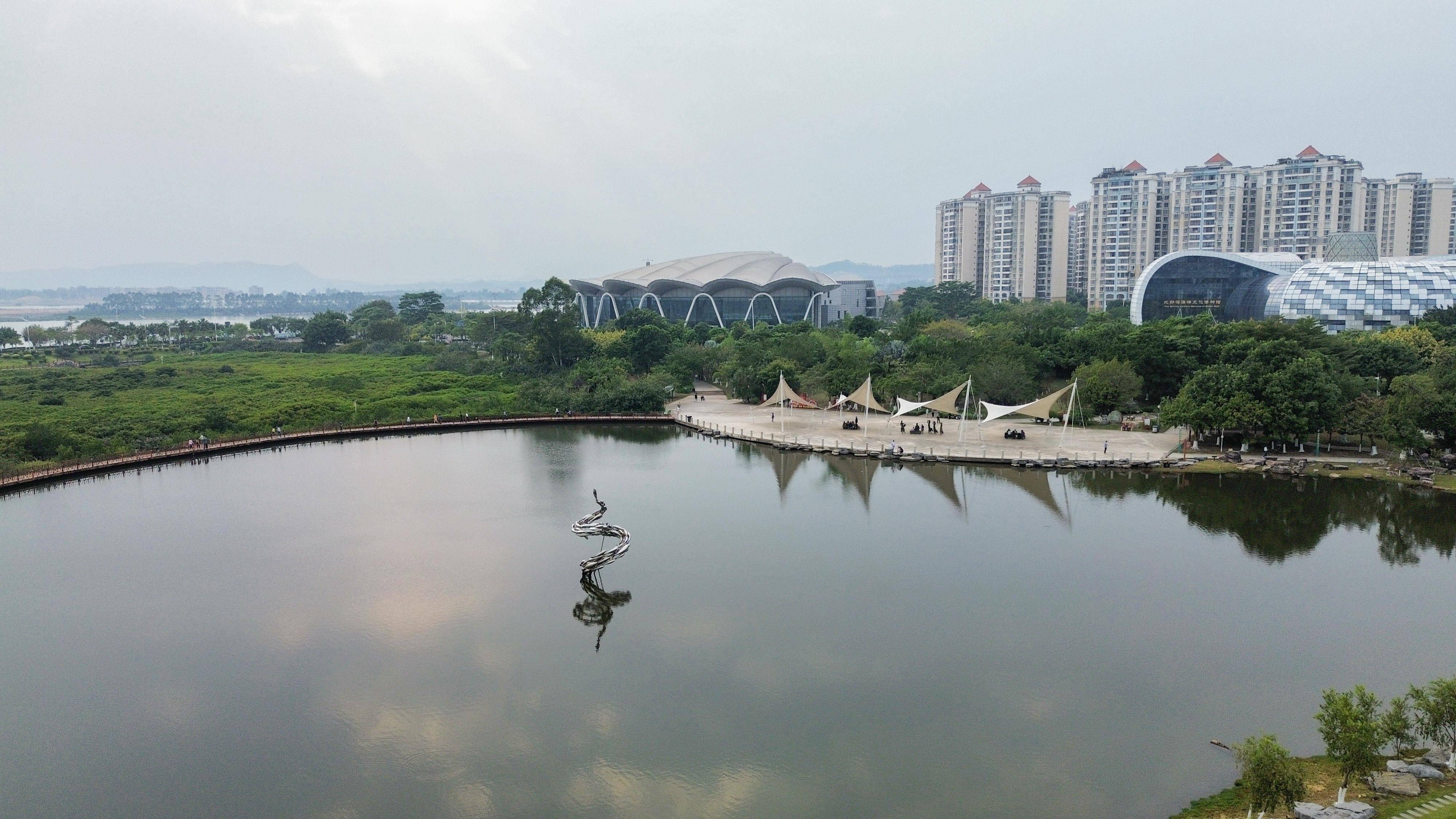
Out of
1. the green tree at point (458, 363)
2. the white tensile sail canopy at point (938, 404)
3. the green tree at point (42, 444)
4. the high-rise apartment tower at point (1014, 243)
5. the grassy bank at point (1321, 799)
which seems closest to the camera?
the grassy bank at point (1321, 799)

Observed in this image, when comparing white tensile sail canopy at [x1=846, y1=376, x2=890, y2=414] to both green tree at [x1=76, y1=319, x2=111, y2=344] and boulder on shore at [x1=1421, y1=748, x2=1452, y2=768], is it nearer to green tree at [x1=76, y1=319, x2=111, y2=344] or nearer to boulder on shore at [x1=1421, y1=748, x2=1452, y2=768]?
boulder on shore at [x1=1421, y1=748, x2=1452, y2=768]

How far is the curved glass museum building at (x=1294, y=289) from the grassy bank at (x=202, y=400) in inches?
1343

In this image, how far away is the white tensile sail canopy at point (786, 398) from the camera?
3228 cm

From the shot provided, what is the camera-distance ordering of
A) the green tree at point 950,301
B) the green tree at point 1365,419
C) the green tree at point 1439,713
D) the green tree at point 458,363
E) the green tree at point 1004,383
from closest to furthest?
the green tree at point 1439,713 → the green tree at point 1365,419 → the green tree at point 1004,383 → the green tree at point 458,363 → the green tree at point 950,301

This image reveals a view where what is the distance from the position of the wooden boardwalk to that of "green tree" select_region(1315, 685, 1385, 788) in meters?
25.7

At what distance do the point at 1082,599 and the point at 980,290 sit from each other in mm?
80267

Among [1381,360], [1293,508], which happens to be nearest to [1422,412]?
[1293,508]

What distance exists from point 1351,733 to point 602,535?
38.2 feet

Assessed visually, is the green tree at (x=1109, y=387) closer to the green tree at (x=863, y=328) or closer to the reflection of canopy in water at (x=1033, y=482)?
the reflection of canopy in water at (x=1033, y=482)

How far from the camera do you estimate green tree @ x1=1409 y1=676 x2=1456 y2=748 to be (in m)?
9.83

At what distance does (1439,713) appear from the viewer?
984cm

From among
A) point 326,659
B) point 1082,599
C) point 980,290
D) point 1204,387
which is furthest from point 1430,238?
point 326,659

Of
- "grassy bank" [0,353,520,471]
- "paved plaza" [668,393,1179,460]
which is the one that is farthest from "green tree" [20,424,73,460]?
"paved plaza" [668,393,1179,460]

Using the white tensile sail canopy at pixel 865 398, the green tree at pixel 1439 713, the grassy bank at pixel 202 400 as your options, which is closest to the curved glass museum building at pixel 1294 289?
the white tensile sail canopy at pixel 865 398
